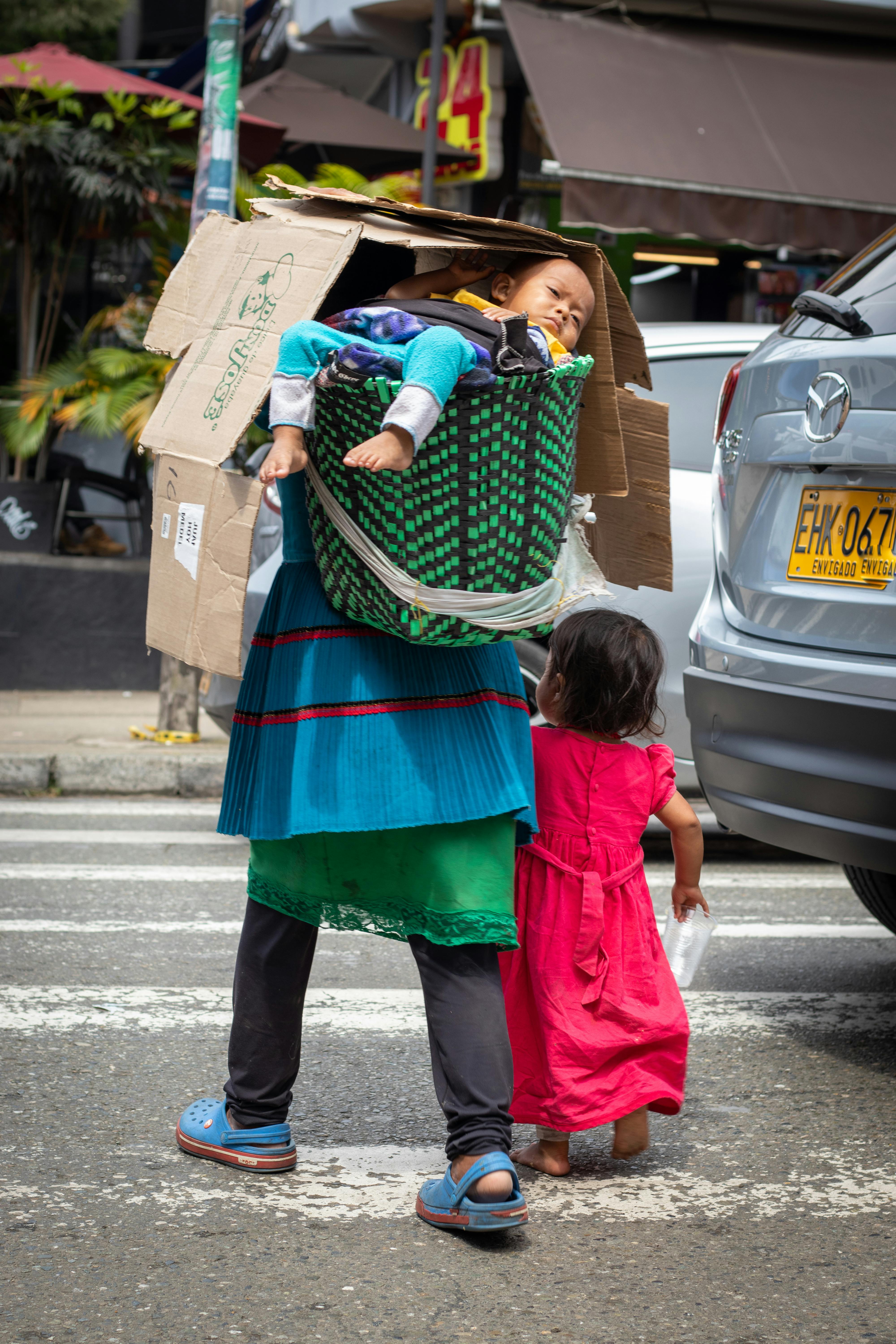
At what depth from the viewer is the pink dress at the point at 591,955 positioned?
8.83 ft

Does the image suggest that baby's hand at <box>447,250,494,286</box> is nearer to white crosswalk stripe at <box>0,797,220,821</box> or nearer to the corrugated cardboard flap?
the corrugated cardboard flap

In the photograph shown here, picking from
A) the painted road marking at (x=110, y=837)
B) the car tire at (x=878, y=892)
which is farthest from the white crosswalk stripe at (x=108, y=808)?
the car tire at (x=878, y=892)

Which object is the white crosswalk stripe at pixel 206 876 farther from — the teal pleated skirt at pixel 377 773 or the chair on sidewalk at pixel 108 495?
the chair on sidewalk at pixel 108 495

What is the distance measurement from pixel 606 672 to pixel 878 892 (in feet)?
4.58

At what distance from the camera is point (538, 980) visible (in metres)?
2.73

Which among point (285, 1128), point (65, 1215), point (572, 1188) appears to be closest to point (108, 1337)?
point (65, 1215)

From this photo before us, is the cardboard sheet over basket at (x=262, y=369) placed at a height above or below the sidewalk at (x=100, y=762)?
above

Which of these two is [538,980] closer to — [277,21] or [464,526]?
[464,526]

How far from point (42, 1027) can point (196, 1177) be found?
92 cm

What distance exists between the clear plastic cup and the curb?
4.08 m

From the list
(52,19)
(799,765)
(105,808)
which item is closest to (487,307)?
(799,765)

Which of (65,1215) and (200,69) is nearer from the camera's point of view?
(65,1215)

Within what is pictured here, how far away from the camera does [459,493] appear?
223 centimetres

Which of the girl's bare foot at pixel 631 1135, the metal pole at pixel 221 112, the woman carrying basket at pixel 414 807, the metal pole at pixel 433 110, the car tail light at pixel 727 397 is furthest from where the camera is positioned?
the metal pole at pixel 433 110
